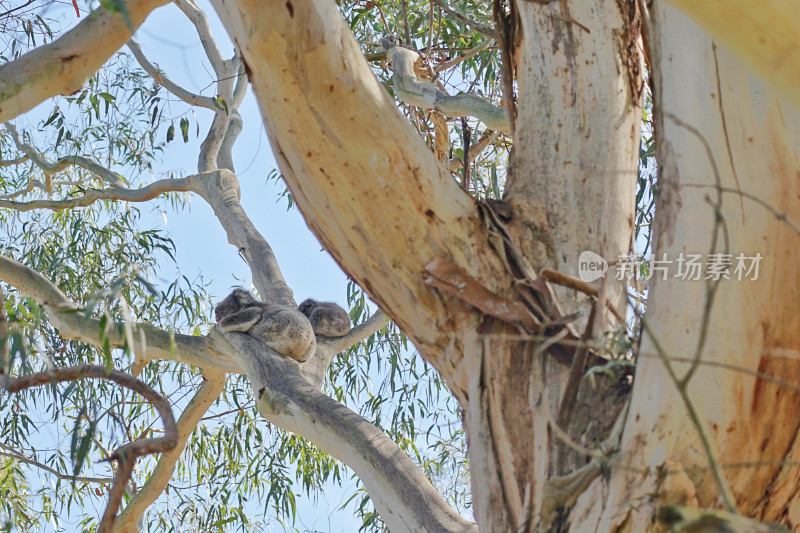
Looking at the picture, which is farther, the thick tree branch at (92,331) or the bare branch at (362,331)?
the bare branch at (362,331)

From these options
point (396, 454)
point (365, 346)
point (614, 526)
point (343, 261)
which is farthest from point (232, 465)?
point (614, 526)

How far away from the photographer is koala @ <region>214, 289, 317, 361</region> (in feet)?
11.0

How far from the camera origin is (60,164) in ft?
15.8

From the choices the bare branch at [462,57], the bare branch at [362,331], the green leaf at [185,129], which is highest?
the green leaf at [185,129]

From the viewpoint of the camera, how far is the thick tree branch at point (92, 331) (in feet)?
10.8

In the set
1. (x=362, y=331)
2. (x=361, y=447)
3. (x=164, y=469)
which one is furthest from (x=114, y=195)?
(x=361, y=447)

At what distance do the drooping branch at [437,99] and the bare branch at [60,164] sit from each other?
215cm

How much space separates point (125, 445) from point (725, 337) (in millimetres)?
809

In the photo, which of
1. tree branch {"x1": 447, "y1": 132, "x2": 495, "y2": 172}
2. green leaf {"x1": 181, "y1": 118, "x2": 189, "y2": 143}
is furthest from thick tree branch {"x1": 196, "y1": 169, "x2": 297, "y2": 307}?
tree branch {"x1": 447, "y1": 132, "x2": 495, "y2": 172}

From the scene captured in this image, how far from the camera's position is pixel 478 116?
2.96 m

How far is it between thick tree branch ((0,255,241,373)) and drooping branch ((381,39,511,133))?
50.6 inches

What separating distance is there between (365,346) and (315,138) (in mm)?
3535

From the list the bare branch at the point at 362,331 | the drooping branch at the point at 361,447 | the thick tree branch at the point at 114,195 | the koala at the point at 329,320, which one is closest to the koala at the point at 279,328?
the drooping branch at the point at 361,447

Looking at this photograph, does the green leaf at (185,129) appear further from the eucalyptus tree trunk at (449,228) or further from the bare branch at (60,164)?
the eucalyptus tree trunk at (449,228)
